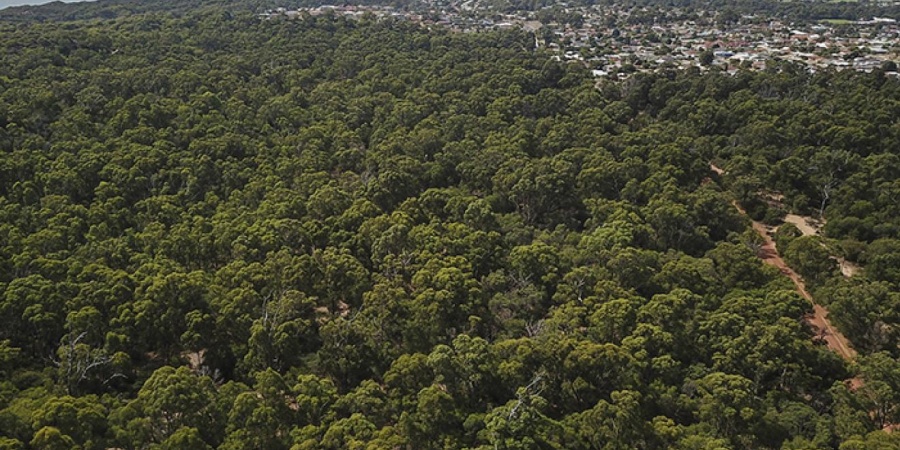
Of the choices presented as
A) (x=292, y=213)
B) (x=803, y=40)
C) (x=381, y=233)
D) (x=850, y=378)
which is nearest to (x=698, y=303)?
(x=850, y=378)

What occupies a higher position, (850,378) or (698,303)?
(698,303)

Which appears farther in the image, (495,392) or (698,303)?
(698,303)

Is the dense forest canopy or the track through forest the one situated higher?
the dense forest canopy

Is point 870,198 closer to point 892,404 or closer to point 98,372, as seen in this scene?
point 892,404

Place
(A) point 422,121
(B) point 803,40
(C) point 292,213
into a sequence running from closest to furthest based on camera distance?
(C) point 292,213
(A) point 422,121
(B) point 803,40

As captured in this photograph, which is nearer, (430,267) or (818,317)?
(430,267)

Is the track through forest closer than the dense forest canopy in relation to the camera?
No

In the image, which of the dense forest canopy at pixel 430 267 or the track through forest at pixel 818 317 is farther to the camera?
the track through forest at pixel 818 317

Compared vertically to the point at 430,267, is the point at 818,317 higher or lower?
lower
